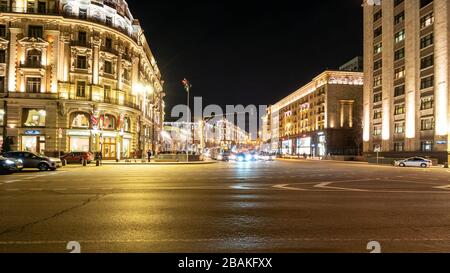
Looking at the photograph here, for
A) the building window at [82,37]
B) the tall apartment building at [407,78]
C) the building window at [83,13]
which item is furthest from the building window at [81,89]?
the tall apartment building at [407,78]

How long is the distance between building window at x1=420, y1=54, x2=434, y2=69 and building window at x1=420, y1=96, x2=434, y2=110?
191 inches

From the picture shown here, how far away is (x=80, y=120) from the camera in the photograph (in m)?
48.5

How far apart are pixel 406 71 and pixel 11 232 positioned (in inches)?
2415

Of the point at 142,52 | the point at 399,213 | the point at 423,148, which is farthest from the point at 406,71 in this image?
the point at 399,213

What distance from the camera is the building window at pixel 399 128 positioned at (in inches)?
2280

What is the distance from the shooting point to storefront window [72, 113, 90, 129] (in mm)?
47984

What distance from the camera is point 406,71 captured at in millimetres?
56562

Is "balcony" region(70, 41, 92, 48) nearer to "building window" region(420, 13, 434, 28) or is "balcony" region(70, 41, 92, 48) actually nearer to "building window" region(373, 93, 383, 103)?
"building window" region(420, 13, 434, 28)

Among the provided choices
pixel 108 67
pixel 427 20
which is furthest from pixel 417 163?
pixel 108 67

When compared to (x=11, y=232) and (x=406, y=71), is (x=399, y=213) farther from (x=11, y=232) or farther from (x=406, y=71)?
(x=406, y=71)

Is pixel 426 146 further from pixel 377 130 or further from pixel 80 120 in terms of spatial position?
pixel 80 120

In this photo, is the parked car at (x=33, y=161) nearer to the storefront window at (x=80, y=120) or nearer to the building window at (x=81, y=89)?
the storefront window at (x=80, y=120)

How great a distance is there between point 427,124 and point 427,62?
941 cm

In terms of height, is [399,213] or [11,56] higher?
[11,56]
